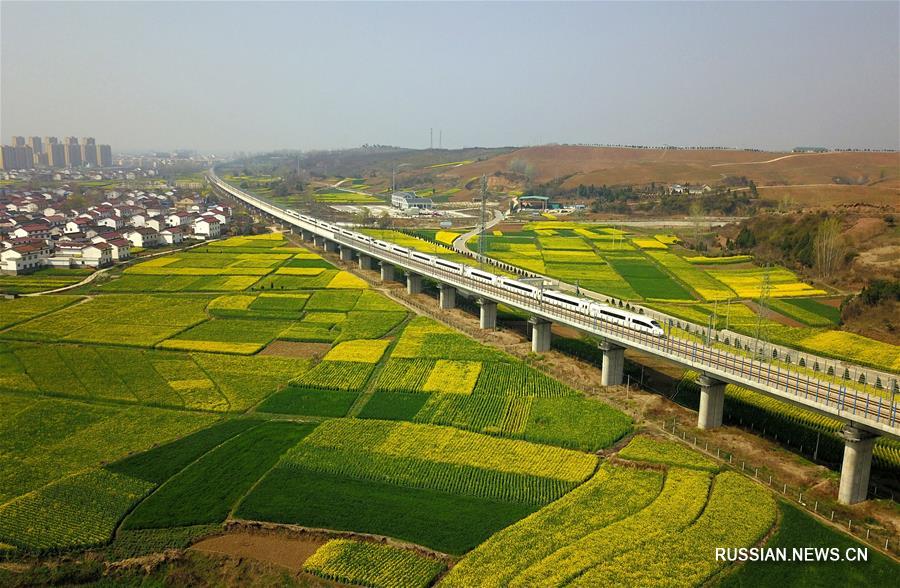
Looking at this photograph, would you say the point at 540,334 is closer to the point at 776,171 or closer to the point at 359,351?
the point at 359,351

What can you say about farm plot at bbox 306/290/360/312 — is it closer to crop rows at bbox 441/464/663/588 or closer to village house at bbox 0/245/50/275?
crop rows at bbox 441/464/663/588

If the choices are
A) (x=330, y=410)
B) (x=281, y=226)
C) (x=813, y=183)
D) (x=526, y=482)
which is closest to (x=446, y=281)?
(x=330, y=410)

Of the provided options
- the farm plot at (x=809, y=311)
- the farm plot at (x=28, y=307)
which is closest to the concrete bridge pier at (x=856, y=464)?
the farm plot at (x=809, y=311)

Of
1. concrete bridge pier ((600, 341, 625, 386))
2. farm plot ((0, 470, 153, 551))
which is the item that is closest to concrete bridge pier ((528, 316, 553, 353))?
concrete bridge pier ((600, 341, 625, 386))

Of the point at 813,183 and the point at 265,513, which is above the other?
the point at 813,183

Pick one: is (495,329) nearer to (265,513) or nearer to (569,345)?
(569,345)

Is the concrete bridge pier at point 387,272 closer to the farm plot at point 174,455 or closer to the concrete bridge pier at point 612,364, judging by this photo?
the concrete bridge pier at point 612,364

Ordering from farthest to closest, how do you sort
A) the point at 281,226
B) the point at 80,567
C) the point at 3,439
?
the point at 281,226 < the point at 3,439 < the point at 80,567
